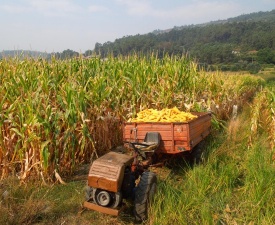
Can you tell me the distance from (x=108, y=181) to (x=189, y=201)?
123 cm

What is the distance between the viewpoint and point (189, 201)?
421 cm

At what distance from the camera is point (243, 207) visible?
13.6 ft

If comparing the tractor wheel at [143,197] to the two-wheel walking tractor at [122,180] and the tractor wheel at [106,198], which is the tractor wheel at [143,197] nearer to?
the two-wheel walking tractor at [122,180]

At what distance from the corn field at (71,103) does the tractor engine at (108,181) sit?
1570mm

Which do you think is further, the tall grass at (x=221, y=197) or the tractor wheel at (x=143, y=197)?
the tractor wheel at (x=143, y=197)

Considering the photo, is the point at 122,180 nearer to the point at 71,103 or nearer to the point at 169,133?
the point at 169,133

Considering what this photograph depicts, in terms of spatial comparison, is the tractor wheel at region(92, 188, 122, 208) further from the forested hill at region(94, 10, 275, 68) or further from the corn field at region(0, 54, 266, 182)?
the forested hill at region(94, 10, 275, 68)

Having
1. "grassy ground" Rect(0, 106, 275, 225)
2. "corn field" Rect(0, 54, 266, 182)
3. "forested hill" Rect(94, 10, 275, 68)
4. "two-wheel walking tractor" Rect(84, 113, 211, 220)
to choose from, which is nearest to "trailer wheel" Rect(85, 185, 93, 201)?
"two-wheel walking tractor" Rect(84, 113, 211, 220)

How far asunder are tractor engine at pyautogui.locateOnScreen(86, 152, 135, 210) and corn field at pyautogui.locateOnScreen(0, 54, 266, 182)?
157cm

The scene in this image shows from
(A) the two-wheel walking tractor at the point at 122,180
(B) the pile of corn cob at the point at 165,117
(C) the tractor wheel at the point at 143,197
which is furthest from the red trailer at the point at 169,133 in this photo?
(C) the tractor wheel at the point at 143,197

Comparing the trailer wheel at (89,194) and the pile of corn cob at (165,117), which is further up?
the pile of corn cob at (165,117)

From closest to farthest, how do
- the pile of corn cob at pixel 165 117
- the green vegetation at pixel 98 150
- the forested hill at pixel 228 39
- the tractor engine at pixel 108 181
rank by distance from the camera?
1. the tractor engine at pixel 108 181
2. the green vegetation at pixel 98 150
3. the pile of corn cob at pixel 165 117
4. the forested hill at pixel 228 39

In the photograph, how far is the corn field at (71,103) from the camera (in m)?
5.44

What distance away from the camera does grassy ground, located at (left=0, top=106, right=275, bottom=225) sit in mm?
3881
